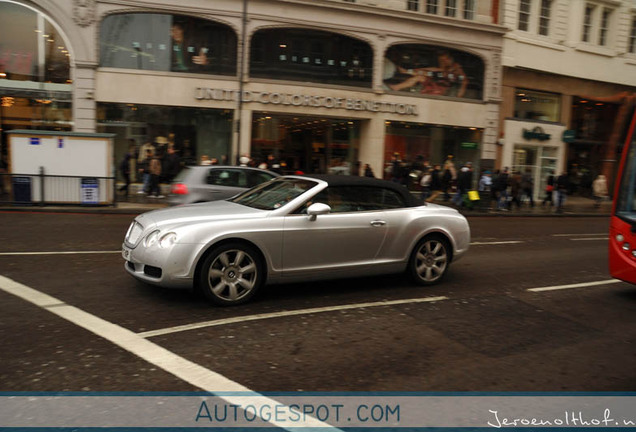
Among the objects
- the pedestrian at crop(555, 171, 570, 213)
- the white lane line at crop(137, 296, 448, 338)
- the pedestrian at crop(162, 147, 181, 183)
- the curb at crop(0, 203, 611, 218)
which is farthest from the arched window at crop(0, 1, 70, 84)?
the pedestrian at crop(555, 171, 570, 213)

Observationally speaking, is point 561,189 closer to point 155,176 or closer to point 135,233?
point 155,176

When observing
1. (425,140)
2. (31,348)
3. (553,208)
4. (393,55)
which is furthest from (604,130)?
(31,348)

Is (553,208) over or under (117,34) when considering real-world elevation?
under

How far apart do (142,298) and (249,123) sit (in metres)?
18.1

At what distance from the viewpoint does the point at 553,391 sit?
160 inches

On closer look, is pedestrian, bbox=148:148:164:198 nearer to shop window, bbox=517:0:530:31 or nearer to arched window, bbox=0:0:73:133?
arched window, bbox=0:0:73:133

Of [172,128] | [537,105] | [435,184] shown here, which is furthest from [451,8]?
[172,128]

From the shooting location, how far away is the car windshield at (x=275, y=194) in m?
6.36

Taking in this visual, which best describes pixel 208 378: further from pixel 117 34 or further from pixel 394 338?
pixel 117 34

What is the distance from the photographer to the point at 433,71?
26.4 metres

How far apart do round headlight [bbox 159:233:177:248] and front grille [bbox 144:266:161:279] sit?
10.6 inches

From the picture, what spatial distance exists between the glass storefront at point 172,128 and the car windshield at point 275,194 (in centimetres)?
1515

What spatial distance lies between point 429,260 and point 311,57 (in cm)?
1881

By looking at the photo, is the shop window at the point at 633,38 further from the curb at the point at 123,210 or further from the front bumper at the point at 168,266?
the front bumper at the point at 168,266
